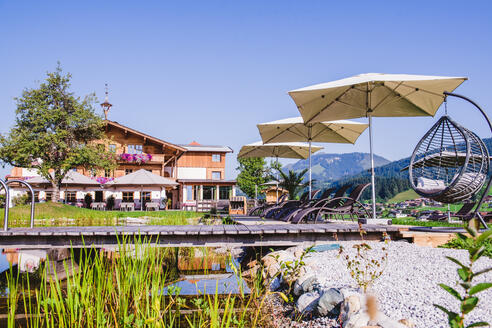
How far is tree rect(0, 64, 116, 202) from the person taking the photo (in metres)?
19.2

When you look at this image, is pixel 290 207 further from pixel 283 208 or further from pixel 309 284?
pixel 309 284

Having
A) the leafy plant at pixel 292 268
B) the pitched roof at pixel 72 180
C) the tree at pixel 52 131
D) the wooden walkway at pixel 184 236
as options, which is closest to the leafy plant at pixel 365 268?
the leafy plant at pixel 292 268

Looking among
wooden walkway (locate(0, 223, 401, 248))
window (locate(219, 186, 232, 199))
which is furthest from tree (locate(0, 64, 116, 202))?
wooden walkway (locate(0, 223, 401, 248))

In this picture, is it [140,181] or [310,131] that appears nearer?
[310,131]

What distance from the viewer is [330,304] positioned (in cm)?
322

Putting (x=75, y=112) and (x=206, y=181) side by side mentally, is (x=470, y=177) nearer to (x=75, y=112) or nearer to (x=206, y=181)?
(x=75, y=112)

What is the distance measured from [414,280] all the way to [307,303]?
1.06m

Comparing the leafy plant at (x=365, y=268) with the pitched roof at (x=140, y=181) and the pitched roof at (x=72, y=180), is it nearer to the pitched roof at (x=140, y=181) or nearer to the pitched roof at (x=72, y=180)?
the pitched roof at (x=140, y=181)

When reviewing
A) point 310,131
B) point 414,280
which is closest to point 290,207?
point 310,131

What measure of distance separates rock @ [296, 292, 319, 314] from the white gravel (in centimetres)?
24

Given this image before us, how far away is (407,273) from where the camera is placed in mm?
3805

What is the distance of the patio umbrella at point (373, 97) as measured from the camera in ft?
20.5

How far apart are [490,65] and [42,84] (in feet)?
68.6

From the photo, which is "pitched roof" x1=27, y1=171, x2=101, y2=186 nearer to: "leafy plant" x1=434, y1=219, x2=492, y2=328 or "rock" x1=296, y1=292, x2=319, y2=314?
"rock" x1=296, y1=292, x2=319, y2=314
